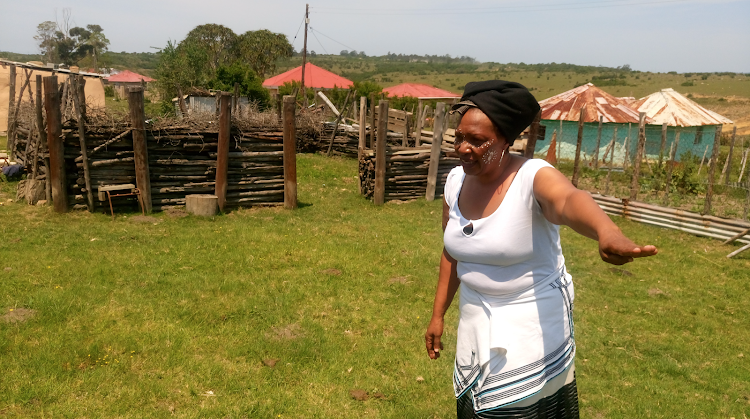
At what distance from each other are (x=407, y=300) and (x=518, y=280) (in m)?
4.05

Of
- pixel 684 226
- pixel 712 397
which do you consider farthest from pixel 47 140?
pixel 684 226

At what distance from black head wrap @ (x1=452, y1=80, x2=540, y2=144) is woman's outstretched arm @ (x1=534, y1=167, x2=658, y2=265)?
9.3 inches

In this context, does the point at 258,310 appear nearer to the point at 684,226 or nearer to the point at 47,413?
the point at 47,413

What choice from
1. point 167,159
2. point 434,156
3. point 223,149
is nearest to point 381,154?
point 434,156

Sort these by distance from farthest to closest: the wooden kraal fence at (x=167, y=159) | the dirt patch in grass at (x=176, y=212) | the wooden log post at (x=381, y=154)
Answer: the wooden log post at (x=381, y=154), the dirt patch in grass at (x=176, y=212), the wooden kraal fence at (x=167, y=159)

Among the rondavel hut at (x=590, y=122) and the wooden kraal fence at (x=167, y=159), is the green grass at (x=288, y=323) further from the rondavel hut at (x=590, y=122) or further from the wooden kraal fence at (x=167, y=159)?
the rondavel hut at (x=590, y=122)

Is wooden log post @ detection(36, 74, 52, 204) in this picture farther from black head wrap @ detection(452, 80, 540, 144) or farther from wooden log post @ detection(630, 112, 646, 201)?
wooden log post @ detection(630, 112, 646, 201)

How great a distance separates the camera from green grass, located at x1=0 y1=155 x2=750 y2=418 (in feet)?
13.3

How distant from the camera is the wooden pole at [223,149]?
9436 mm

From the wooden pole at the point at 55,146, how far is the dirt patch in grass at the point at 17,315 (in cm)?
418

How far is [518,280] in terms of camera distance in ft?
6.70

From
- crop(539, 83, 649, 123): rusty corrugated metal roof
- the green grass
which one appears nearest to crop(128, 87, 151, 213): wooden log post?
the green grass

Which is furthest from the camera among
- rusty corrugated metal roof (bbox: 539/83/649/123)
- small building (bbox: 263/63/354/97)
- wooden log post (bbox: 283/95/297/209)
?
small building (bbox: 263/63/354/97)

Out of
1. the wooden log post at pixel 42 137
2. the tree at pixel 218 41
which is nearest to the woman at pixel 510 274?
the wooden log post at pixel 42 137
